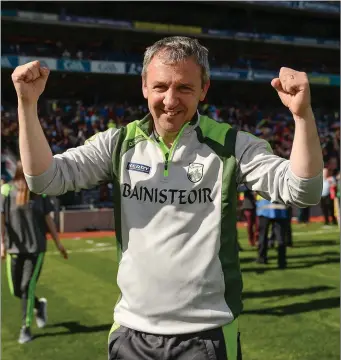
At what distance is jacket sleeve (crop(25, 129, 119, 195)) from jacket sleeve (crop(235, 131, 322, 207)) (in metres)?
0.54

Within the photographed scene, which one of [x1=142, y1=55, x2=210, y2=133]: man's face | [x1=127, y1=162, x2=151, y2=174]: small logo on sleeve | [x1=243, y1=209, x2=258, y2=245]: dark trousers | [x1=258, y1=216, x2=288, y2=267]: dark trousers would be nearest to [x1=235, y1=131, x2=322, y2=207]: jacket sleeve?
[x1=142, y1=55, x2=210, y2=133]: man's face

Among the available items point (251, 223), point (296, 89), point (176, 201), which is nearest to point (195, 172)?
point (176, 201)

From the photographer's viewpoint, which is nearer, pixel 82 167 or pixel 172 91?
pixel 172 91

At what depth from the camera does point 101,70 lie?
3117 centimetres

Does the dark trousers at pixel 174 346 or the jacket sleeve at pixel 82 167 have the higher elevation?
the jacket sleeve at pixel 82 167

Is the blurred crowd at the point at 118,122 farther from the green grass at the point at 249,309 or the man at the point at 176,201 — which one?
the man at the point at 176,201

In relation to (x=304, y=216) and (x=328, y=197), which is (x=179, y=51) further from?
(x=304, y=216)

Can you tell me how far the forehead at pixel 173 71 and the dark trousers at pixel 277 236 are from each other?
283 inches

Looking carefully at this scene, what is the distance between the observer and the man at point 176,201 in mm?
2002

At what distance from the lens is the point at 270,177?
198 cm

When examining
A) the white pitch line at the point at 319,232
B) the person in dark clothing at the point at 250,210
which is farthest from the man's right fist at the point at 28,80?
the white pitch line at the point at 319,232

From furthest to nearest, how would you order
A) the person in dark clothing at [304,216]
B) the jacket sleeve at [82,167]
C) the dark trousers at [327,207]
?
the person in dark clothing at [304,216] < the dark trousers at [327,207] < the jacket sleeve at [82,167]

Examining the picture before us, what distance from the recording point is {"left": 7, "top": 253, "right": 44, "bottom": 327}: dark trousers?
569cm

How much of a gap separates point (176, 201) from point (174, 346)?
55 cm
